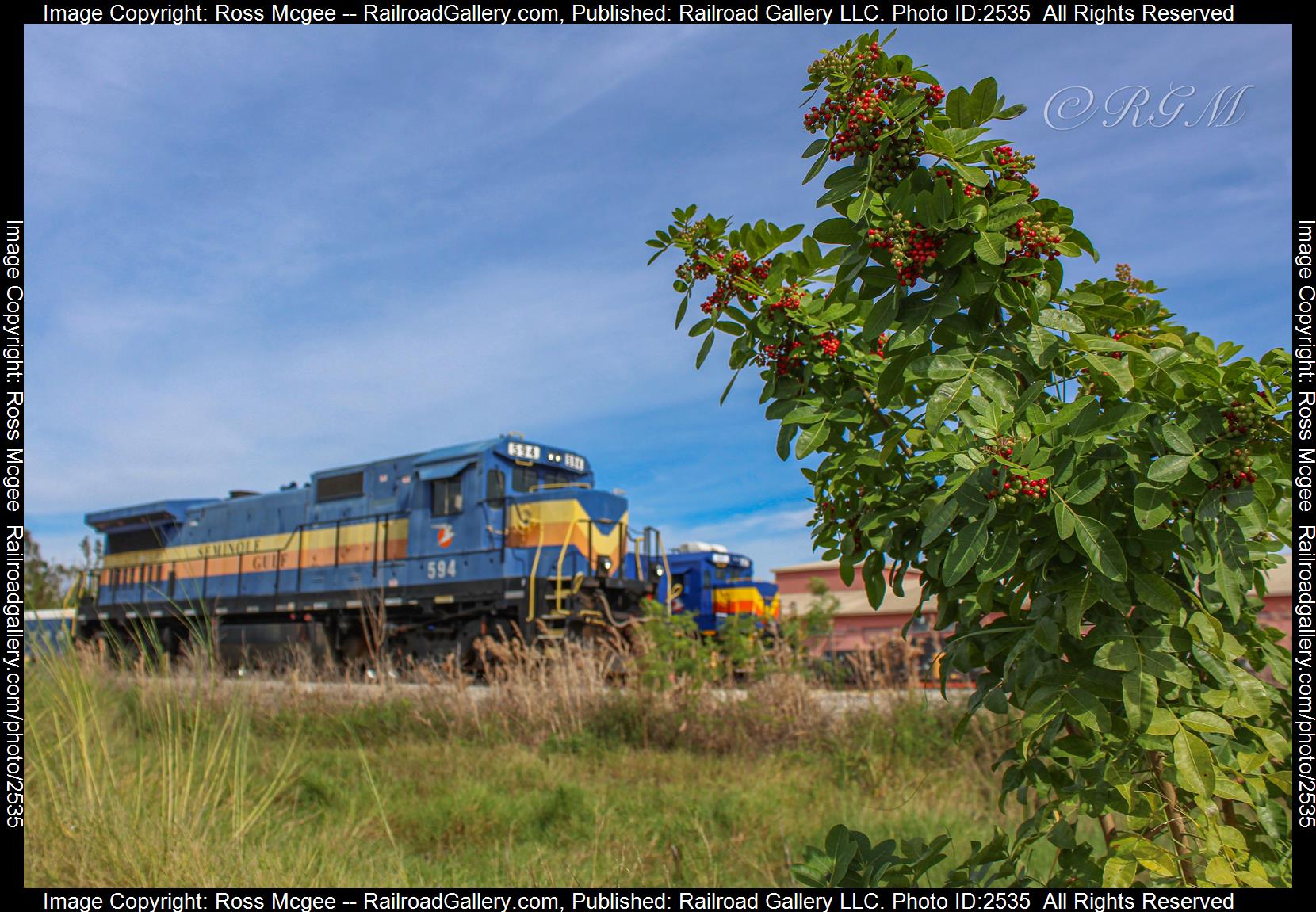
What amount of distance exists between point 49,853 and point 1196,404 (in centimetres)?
479

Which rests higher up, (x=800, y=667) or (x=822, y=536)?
(x=822, y=536)

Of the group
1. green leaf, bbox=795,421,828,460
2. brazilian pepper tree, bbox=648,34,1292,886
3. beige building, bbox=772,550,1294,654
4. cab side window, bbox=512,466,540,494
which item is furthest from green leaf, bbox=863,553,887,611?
beige building, bbox=772,550,1294,654

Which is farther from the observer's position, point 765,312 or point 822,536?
point 822,536

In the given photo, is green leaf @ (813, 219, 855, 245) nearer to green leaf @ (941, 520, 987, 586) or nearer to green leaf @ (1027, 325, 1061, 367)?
green leaf @ (1027, 325, 1061, 367)

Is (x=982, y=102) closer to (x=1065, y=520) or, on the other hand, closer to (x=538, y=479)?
(x=1065, y=520)

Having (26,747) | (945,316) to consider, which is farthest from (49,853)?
(945,316)

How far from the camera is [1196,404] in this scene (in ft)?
5.25

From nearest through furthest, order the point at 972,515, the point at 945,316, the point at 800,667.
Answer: the point at 972,515 < the point at 945,316 < the point at 800,667

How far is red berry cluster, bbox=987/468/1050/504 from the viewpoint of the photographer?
1441 millimetres

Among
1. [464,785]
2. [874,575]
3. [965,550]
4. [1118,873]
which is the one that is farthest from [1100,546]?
[464,785]

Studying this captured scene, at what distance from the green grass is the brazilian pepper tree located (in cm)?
76

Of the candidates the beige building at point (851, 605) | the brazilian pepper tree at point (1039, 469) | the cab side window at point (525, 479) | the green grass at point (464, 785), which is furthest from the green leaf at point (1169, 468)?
the beige building at point (851, 605)

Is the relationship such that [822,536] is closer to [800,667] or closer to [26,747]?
[26,747]

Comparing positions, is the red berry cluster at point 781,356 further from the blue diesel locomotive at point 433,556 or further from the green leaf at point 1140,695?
the blue diesel locomotive at point 433,556
